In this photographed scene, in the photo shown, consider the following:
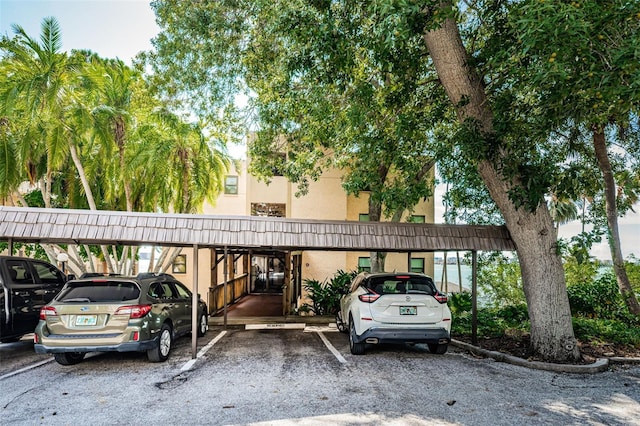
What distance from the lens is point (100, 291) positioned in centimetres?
688

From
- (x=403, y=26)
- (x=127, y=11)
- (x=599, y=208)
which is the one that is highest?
(x=127, y=11)

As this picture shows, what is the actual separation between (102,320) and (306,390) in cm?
347

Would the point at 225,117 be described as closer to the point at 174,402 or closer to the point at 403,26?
the point at 403,26

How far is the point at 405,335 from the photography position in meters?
7.36

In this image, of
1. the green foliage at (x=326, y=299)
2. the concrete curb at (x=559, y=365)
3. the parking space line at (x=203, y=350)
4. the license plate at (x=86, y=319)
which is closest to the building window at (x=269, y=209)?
the green foliage at (x=326, y=299)

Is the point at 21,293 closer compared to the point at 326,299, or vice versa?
the point at 21,293

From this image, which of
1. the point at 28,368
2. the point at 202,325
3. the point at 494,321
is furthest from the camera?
the point at 494,321

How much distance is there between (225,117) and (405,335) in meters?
9.29

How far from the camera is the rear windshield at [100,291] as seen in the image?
6.76m

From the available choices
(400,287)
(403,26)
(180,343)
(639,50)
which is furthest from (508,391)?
(180,343)

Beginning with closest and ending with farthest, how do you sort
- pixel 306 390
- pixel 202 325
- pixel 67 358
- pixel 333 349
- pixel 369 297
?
pixel 306 390, pixel 67 358, pixel 369 297, pixel 333 349, pixel 202 325

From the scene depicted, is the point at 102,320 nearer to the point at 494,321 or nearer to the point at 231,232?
the point at 231,232

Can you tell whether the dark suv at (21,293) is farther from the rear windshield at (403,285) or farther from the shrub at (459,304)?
the shrub at (459,304)

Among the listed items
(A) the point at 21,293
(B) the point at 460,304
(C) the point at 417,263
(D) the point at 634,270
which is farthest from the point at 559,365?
(C) the point at 417,263
